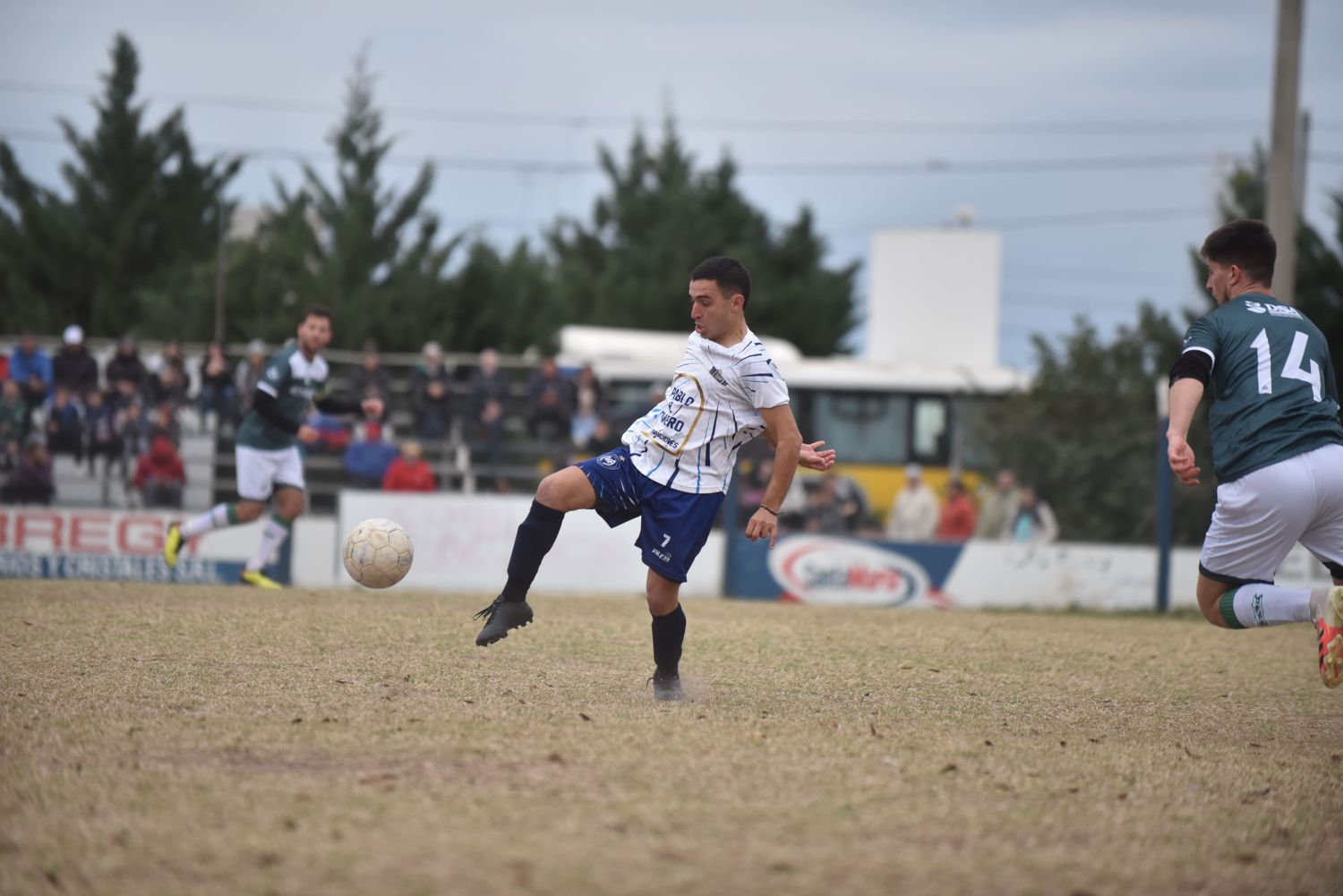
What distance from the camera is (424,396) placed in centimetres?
2216

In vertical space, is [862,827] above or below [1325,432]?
below

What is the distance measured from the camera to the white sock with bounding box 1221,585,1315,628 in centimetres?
704

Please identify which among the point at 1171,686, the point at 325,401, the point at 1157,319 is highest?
the point at 1157,319

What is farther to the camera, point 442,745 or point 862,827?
point 442,745

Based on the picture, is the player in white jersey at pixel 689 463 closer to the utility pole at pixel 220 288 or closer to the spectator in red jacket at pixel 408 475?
the spectator in red jacket at pixel 408 475

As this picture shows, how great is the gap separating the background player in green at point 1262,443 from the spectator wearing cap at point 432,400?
52.1ft

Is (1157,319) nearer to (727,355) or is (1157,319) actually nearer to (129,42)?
(727,355)

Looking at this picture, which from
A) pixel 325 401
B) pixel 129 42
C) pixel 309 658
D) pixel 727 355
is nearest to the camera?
pixel 727 355

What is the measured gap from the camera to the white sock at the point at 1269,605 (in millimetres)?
7043

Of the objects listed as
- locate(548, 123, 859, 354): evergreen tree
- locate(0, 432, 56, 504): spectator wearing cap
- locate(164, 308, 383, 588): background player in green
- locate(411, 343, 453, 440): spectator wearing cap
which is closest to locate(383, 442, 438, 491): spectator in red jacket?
locate(411, 343, 453, 440): spectator wearing cap

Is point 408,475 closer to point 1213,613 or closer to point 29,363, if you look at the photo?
point 29,363

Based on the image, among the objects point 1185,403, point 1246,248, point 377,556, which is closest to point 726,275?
point 1185,403

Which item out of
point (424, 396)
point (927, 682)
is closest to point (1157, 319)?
point (424, 396)

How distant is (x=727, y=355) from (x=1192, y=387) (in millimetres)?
2159
